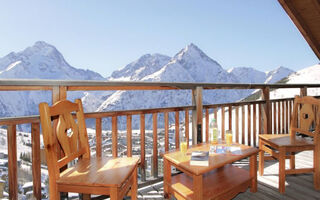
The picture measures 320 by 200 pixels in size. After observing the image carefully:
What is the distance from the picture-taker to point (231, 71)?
95.6 meters

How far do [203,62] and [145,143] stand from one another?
362 feet

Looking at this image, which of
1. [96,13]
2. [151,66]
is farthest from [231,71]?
[96,13]

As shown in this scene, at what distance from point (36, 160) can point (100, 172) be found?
583 mm

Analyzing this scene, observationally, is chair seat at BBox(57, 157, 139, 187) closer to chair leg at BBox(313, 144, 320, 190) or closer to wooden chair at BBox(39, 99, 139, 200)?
wooden chair at BBox(39, 99, 139, 200)

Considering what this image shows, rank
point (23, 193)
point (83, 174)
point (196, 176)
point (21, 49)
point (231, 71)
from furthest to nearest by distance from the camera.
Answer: point (231, 71)
point (21, 49)
point (23, 193)
point (196, 176)
point (83, 174)

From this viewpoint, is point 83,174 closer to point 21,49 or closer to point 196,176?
point 196,176

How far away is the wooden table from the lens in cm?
152

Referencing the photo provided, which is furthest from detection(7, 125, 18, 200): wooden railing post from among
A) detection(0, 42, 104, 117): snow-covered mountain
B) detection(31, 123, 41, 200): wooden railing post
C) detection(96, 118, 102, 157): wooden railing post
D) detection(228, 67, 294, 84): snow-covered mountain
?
detection(228, 67, 294, 84): snow-covered mountain

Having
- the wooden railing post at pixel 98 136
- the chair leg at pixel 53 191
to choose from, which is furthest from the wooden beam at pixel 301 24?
the chair leg at pixel 53 191

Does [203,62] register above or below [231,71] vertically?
above

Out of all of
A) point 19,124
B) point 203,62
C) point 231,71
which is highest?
point 203,62

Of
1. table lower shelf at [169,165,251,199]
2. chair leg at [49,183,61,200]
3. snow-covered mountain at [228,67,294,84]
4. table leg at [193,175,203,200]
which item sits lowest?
table lower shelf at [169,165,251,199]

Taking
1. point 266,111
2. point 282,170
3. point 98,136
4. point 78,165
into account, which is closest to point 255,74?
point 266,111

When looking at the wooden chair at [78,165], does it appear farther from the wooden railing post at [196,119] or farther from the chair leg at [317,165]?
the chair leg at [317,165]
